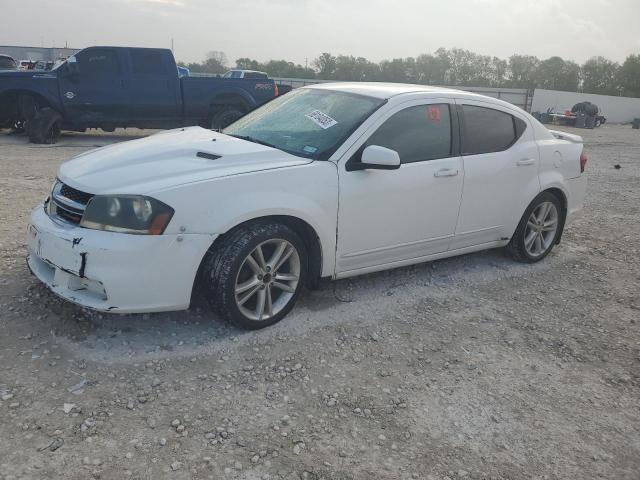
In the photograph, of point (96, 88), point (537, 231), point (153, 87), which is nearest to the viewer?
point (537, 231)

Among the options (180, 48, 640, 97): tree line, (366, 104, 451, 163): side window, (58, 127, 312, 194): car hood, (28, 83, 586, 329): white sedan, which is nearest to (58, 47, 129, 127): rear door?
(28, 83, 586, 329): white sedan

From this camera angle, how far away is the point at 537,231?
5.36m

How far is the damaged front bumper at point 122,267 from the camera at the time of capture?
310 centimetres

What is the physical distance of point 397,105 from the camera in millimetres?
4180

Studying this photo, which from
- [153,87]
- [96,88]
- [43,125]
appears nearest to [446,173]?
[153,87]

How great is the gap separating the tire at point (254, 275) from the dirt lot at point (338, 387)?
14 centimetres

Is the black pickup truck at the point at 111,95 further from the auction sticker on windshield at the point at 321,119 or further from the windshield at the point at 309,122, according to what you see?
the auction sticker on windshield at the point at 321,119

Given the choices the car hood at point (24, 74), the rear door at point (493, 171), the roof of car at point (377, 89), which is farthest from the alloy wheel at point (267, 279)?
the car hood at point (24, 74)

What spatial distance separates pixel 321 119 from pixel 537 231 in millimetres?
2598

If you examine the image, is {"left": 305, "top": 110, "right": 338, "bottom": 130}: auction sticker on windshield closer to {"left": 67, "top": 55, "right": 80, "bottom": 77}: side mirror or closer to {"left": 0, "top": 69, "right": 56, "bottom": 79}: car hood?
{"left": 67, "top": 55, "right": 80, "bottom": 77}: side mirror

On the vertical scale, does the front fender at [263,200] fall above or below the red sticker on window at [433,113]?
below

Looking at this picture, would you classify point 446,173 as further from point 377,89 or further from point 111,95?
point 111,95

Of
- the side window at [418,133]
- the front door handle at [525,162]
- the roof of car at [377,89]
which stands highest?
the roof of car at [377,89]

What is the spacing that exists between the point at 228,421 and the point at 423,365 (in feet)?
4.37
